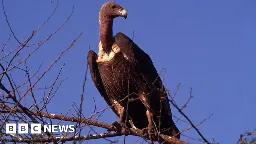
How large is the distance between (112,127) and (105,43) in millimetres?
1592

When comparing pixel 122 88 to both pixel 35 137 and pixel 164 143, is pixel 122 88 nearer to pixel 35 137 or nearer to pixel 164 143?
pixel 164 143

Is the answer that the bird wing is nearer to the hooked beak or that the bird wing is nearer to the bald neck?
the bald neck

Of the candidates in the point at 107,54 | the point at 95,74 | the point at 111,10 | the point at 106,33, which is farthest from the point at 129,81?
the point at 111,10

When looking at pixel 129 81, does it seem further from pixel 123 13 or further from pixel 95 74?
pixel 123 13

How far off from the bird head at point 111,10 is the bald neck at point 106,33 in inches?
2.1

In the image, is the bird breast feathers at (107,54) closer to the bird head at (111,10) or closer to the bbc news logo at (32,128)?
the bird head at (111,10)

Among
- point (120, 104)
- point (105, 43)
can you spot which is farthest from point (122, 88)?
point (105, 43)

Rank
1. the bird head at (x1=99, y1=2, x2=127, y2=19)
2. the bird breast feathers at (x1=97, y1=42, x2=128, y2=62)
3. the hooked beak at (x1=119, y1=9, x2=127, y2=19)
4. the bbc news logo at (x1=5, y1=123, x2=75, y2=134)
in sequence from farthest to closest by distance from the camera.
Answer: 1. the bird head at (x1=99, y1=2, x2=127, y2=19)
2. the hooked beak at (x1=119, y1=9, x2=127, y2=19)
3. the bird breast feathers at (x1=97, y1=42, x2=128, y2=62)
4. the bbc news logo at (x1=5, y1=123, x2=75, y2=134)

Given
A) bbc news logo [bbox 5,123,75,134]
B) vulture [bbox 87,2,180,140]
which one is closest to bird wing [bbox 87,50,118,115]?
vulture [bbox 87,2,180,140]

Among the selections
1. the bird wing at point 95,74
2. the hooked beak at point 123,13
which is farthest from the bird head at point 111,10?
the bird wing at point 95,74

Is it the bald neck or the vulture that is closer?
the vulture

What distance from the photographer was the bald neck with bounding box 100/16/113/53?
6508 millimetres

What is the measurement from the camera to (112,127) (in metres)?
5.25

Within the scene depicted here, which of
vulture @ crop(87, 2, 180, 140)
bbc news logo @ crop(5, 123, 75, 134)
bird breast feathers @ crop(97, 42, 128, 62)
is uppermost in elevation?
bird breast feathers @ crop(97, 42, 128, 62)
